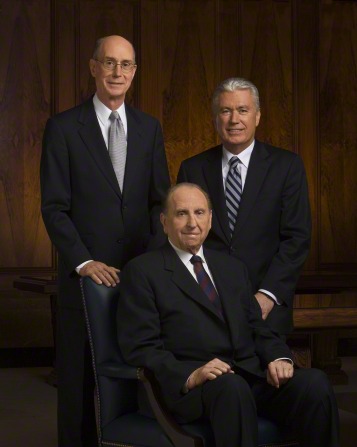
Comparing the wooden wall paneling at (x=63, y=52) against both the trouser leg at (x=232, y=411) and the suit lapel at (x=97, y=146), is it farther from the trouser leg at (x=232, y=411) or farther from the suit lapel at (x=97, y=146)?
the trouser leg at (x=232, y=411)

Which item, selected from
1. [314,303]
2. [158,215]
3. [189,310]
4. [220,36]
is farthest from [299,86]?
[189,310]

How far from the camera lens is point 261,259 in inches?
155

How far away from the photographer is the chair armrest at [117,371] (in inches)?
133

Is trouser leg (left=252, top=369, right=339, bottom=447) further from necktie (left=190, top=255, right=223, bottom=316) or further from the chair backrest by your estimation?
the chair backrest

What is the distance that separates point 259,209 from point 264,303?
39 centimetres

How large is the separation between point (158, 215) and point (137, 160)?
25 centimetres

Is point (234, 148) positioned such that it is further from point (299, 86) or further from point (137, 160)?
point (299, 86)

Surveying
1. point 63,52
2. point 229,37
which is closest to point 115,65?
point 63,52

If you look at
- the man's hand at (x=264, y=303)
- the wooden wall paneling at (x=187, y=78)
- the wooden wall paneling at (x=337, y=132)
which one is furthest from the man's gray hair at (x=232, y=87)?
the wooden wall paneling at (x=337, y=132)

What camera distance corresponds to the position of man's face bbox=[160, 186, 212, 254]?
11.6 feet

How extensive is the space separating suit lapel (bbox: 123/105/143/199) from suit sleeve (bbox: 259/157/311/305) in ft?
2.03

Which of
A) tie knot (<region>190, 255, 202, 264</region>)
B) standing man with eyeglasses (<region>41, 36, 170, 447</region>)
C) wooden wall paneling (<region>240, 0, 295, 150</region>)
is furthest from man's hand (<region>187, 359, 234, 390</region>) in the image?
wooden wall paneling (<region>240, 0, 295, 150</region>)

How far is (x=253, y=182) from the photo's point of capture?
3.96 meters

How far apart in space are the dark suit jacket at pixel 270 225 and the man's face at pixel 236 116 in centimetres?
14
